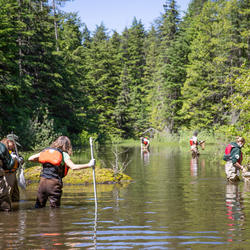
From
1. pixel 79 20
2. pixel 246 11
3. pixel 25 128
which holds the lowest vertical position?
pixel 25 128

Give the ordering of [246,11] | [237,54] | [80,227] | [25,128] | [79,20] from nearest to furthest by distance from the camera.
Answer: [80,227] → [25,128] → [246,11] → [237,54] → [79,20]

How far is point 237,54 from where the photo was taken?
47375 millimetres

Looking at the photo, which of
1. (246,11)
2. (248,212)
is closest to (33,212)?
(248,212)

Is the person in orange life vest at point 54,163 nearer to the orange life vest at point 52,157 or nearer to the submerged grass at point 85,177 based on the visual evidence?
the orange life vest at point 52,157

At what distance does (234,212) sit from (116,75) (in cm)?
6595

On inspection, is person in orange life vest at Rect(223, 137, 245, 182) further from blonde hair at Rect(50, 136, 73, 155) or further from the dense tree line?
blonde hair at Rect(50, 136, 73, 155)

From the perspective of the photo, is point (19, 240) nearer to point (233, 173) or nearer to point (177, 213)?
point (177, 213)

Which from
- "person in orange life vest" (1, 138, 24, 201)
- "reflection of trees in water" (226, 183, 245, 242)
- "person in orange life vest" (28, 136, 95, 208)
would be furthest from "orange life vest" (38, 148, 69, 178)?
"reflection of trees in water" (226, 183, 245, 242)

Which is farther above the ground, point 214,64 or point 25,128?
point 214,64

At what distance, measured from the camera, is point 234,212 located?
9.41 meters

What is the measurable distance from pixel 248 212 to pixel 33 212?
443 centimetres

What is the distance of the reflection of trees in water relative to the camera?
7197mm

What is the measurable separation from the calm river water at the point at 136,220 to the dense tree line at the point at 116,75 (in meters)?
6.09

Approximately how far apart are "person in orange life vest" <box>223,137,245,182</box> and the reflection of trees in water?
2.29 feet
